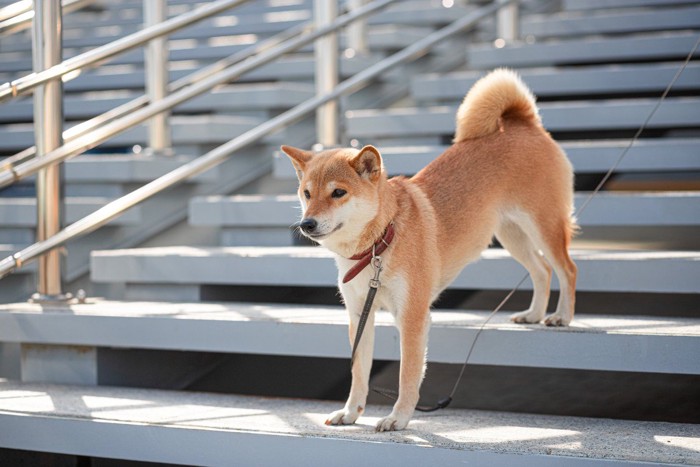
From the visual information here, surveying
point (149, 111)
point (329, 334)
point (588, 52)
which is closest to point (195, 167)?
point (149, 111)

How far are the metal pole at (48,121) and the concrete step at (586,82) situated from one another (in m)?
1.77

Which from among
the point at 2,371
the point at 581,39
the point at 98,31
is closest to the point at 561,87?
the point at 581,39

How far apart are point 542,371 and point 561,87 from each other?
4.31 ft

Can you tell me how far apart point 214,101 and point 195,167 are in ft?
4.33

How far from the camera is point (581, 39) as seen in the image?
477 cm

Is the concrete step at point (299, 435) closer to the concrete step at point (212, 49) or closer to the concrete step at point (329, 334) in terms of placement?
the concrete step at point (329, 334)

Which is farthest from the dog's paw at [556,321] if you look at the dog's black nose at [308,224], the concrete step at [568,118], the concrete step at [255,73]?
the concrete step at [255,73]

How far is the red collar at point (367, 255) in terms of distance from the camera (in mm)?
2238

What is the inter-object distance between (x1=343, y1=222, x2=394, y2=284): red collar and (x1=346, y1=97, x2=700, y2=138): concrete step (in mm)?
1721

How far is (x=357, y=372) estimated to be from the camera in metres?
2.33

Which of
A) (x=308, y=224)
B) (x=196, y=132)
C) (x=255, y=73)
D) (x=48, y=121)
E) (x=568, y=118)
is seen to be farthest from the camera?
(x=255, y=73)

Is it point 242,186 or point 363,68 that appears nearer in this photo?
point 242,186

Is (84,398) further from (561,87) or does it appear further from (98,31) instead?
(98,31)

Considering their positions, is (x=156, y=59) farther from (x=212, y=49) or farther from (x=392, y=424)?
(x=392, y=424)
